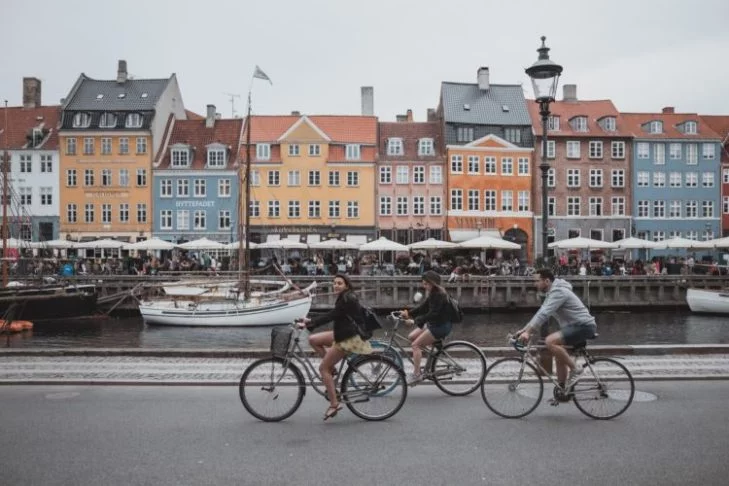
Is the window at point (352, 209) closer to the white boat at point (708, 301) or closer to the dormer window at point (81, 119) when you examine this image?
the dormer window at point (81, 119)

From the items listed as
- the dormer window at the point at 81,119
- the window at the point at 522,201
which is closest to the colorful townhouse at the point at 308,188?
the window at the point at 522,201

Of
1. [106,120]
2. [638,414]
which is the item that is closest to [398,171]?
[106,120]

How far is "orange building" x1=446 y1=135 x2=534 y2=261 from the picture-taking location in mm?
50750

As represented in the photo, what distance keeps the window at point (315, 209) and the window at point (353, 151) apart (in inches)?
162

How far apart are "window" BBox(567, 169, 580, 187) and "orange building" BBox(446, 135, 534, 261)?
11.0ft

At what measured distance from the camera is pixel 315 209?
50781 millimetres

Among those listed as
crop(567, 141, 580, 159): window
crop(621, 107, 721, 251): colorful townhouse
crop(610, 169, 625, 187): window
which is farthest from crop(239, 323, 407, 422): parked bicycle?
crop(621, 107, 721, 251): colorful townhouse

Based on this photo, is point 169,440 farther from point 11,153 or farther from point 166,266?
point 11,153

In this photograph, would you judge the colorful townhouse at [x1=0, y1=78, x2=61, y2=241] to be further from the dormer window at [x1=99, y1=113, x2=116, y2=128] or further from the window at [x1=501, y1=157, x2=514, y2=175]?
the window at [x1=501, y1=157, x2=514, y2=175]

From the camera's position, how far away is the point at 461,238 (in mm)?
49125

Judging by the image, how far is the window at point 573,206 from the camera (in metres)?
52.6

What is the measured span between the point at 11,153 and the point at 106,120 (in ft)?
23.3

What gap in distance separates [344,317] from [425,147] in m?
44.6

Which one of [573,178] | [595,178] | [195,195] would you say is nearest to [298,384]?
[195,195]
